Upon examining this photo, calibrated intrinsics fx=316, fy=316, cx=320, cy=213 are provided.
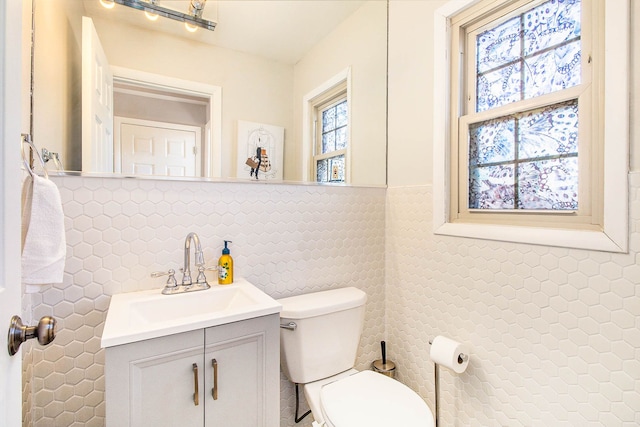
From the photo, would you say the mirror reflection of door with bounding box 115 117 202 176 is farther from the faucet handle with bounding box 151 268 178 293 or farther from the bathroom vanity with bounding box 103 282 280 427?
the bathroom vanity with bounding box 103 282 280 427

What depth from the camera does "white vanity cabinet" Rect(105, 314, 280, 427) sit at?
2.94 feet

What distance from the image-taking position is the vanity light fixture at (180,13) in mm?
1355

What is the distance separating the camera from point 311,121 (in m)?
1.80

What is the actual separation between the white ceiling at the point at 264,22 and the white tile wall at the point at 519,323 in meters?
1.04

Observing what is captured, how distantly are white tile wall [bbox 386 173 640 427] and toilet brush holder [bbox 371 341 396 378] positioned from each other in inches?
2.3

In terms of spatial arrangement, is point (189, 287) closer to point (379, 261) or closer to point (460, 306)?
point (379, 261)

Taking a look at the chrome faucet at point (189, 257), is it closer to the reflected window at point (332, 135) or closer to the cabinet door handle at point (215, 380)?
the cabinet door handle at point (215, 380)

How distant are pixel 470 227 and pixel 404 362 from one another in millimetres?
853

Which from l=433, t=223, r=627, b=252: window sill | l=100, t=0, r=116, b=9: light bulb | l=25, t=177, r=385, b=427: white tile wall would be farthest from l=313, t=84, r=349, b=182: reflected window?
l=100, t=0, r=116, b=9: light bulb

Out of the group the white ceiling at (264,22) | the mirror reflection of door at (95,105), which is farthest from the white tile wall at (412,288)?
the white ceiling at (264,22)

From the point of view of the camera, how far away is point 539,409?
3.87 feet

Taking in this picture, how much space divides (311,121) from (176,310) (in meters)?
1.18

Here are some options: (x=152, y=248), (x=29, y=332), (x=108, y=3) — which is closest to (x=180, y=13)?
(x=108, y=3)

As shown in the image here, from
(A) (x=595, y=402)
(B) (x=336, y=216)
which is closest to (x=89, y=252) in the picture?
(B) (x=336, y=216)
